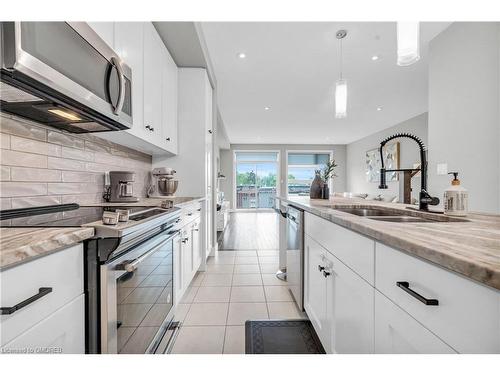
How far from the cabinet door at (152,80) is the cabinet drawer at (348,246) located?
156 cm

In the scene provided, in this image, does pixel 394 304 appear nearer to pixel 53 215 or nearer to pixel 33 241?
pixel 33 241

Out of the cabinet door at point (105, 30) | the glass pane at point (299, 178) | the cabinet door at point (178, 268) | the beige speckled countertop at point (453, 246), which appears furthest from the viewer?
the glass pane at point (299, 178)

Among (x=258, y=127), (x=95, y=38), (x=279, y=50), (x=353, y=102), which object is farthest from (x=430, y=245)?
(x=258, y=127)

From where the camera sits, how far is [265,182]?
9.88 m

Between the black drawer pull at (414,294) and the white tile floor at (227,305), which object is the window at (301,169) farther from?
the black drawer pull at (414,294)

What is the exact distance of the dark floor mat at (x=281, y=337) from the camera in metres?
1.45

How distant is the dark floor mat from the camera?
145 centimetres

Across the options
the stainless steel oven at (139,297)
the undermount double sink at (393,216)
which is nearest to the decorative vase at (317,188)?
the undermount double sink at (393,216)

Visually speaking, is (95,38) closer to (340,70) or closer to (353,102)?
(340,70)

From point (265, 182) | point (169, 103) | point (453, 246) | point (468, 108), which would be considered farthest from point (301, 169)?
point (453, 246)

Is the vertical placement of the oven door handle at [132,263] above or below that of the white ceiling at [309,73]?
below

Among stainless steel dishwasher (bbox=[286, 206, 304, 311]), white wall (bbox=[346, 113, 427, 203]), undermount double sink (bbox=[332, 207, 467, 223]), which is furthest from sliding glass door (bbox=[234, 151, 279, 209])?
undermount double sink (bbox=[332, 207, 467, 223])

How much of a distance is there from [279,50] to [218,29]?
786 mm

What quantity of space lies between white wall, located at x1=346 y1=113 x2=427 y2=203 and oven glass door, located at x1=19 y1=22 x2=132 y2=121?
610 centimetres
